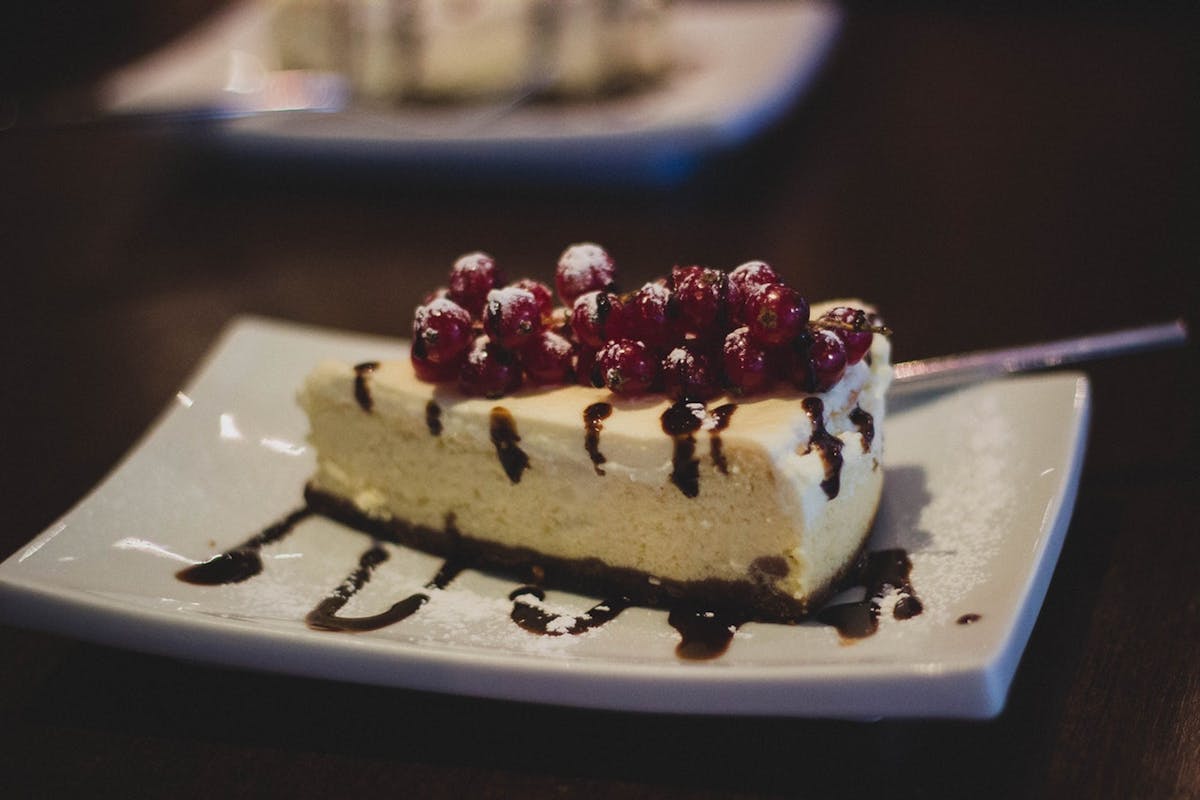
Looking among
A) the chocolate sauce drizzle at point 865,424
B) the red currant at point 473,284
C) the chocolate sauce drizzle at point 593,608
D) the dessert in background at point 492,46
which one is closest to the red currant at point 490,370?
the red currant at point 473,284

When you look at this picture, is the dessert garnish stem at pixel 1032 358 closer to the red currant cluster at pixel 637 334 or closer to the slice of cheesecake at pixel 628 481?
the slice of cheesecake at pixel 628 481

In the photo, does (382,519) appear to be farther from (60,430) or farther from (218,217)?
(218,217)

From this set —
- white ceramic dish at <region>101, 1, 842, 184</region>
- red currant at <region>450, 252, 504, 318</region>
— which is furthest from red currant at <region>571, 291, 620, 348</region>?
white ceramic dish at <region>101, 1, 842, 184</region>

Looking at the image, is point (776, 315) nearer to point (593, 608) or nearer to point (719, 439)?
point (719, 439)

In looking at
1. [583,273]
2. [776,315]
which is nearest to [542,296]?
[583,273]

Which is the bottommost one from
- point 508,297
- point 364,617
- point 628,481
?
point 364,617

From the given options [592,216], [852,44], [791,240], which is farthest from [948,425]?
[852,44]
